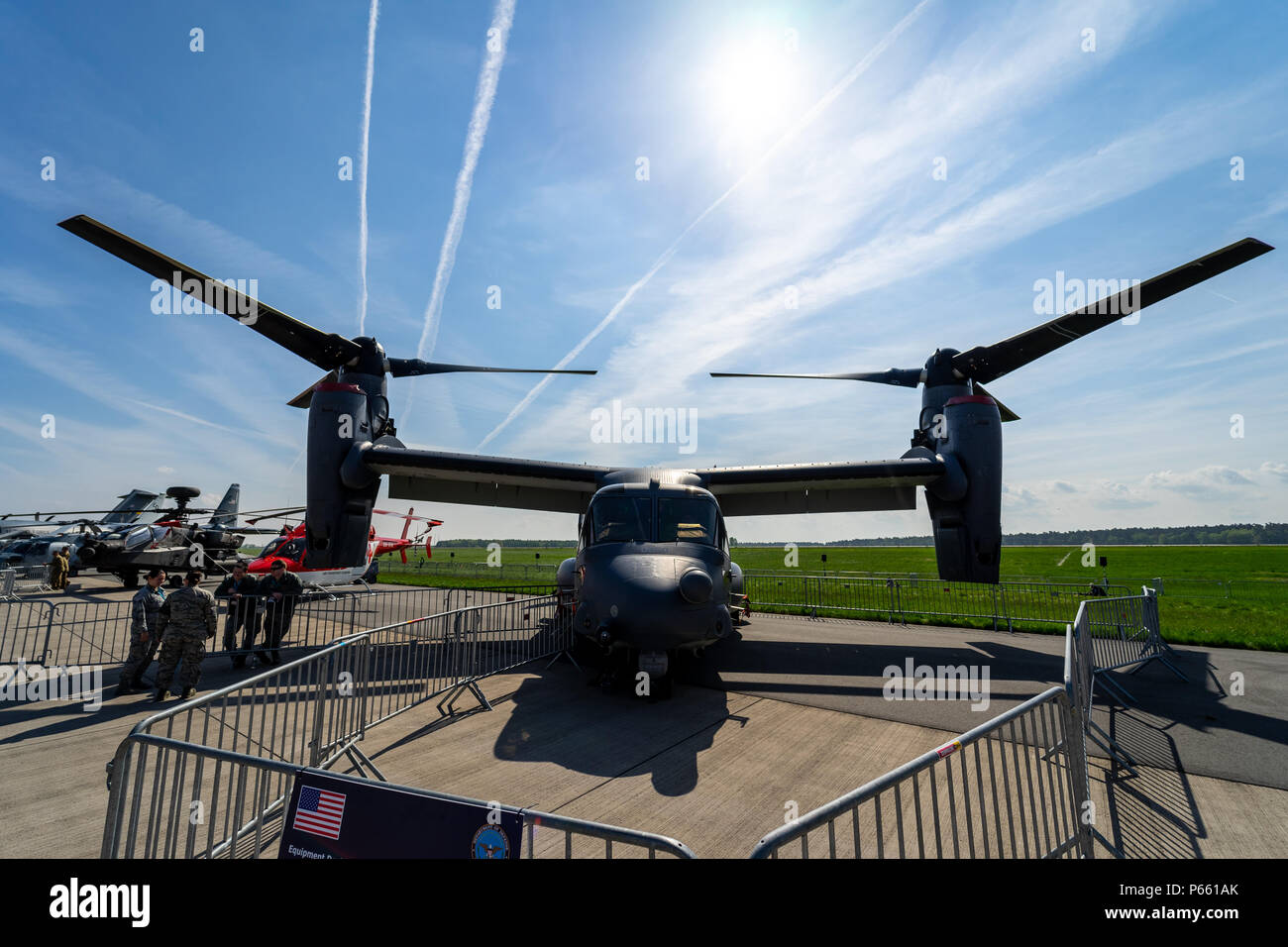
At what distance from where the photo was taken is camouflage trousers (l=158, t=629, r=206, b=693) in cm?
740

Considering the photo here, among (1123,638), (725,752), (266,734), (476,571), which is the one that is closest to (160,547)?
(476,571)

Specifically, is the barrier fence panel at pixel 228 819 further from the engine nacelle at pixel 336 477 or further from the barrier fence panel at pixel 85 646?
the engine nacelle at pixel 336 477

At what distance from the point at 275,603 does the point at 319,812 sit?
8768 millimetres

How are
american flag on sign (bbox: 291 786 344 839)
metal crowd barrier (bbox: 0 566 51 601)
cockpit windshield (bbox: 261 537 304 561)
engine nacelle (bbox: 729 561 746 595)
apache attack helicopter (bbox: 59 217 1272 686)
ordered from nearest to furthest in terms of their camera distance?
american flag on sign (bbox: 291 786 344 839) < apache attack helicopter (bbox: 59 217 1272 686) < engine nacelle (bbox: 729 561 746 595) < cockpit windshield (bbox: 261 537 304 561) < metal crowd barrier (bbox: 0 566 51 601)

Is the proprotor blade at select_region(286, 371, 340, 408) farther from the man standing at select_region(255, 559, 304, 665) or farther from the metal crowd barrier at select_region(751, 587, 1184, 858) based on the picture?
the metal crowd barrier at select_region(751, 587, 1184, 858)

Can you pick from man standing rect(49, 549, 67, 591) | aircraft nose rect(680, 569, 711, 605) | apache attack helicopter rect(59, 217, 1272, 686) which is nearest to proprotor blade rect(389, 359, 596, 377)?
apache attack helicopter rect(59, 217, 1272, 686)

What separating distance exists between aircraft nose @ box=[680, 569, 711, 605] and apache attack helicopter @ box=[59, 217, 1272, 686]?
0.51 m

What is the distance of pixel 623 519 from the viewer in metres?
8.56

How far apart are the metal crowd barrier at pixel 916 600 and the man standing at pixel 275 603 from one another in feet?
45.2

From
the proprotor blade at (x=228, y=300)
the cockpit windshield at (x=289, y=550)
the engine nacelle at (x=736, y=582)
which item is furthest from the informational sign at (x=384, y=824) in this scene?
the cockpit windshield at (x=289, y=550)

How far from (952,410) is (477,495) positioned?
1223 centimetres

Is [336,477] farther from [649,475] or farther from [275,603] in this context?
[649,475]

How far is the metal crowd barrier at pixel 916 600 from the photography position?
608 inches
